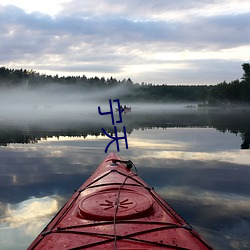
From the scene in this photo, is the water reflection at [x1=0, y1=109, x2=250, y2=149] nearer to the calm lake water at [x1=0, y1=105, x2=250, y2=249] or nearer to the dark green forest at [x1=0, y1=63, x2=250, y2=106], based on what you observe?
the calm lake water at [x1=0, y1=105, x2=250, y2=249]

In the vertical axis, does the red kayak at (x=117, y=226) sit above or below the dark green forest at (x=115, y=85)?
below

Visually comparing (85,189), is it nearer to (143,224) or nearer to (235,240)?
(143,224)

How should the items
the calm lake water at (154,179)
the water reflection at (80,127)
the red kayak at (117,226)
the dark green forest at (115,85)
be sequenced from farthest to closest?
the dark green forest at (115,85)
the water reflection at (80,127)
the calm lake water at (154,179)
the red kayak at (117,226)

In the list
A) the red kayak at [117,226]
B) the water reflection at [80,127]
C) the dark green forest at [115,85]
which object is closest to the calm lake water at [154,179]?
the red kayak at [117,226]

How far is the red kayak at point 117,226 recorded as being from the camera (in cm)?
412

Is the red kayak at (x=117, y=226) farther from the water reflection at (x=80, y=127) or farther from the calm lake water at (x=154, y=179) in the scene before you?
the water reflection at (x=80, y=127)

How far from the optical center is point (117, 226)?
456cm

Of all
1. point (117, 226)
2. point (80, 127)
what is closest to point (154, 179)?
point (117, 226)

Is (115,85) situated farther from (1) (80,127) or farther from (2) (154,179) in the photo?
(2) (154,179)

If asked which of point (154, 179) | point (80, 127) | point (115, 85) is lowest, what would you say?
point (154, 179)

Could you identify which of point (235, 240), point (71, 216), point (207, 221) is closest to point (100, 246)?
point (71, 216)

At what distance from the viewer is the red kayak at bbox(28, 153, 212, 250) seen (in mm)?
4125

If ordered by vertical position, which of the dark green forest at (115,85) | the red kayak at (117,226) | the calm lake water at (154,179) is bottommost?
the calm lake water at (154,179)

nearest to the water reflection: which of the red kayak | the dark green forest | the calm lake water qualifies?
the calm lake water
